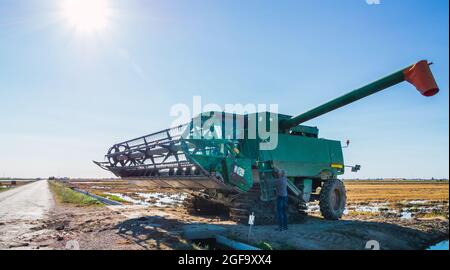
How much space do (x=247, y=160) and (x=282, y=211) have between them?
173cm

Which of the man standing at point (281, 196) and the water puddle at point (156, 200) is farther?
the water puddle at point (156, 200)

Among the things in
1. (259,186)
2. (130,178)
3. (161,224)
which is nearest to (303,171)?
(259,186)

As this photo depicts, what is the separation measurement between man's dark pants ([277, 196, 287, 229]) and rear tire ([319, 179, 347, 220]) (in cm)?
364

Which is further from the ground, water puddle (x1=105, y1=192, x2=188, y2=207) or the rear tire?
the rear tire

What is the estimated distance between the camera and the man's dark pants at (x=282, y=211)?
998cm

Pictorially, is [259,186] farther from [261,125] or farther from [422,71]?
[422,71]

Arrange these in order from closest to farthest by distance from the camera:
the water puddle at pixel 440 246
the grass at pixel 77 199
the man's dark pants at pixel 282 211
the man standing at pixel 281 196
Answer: the water puddle at pixel 440 246 < the man's dark pants at pixel 282 211 < the man standing at pixel 281 196 < the grass at pixel 77 199

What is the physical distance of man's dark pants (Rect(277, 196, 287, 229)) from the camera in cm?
998

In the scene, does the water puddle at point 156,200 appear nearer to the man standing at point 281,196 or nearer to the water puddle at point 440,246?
the man standing at point 281,196

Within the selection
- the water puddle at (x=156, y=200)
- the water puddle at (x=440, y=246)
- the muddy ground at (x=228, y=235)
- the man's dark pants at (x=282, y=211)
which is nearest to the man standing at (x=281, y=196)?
the man's dark pants at (x=282, y=211)

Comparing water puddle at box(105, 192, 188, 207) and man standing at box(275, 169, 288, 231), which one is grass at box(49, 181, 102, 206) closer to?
water puddle at box(105, 192, 188, 207)

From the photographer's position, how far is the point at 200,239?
8.83 m

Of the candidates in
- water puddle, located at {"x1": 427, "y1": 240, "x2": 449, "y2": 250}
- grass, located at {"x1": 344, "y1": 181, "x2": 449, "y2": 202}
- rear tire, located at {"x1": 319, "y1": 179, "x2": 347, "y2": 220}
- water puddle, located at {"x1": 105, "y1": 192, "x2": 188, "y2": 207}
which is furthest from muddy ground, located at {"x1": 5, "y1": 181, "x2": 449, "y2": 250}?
grass, located at {"x1": 344, "y1": 181, "x2": 449, "y2": 202}

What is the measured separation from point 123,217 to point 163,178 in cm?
192
